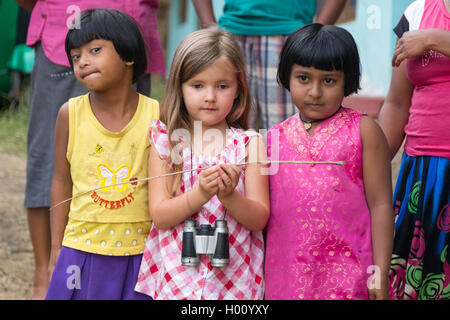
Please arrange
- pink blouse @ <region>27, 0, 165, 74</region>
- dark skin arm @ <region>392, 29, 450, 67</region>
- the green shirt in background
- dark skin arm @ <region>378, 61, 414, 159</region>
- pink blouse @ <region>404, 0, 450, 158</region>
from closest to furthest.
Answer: dark skin arm @ <region>392, 29, 450, 67</region> < pink blouse @ <region>404, 0, 450, 158</region> < dark skin arm @ <region>378, 61, 414, 159</region> < pink blouse @ <region>27, 0, 165, 74</region> < the green shirt in background

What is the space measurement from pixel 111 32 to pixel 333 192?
2.98 feet

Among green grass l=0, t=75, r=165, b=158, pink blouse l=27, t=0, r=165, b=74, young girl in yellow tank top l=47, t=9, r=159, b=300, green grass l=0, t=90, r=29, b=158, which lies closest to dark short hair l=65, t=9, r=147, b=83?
young girl in yellow tank top l=47, t=9, r=159, b=300

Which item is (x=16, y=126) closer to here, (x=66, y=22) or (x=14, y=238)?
(x=14, y=238)

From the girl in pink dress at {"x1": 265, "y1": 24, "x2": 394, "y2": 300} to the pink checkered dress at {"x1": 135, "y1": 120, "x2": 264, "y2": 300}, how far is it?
0.36 ft

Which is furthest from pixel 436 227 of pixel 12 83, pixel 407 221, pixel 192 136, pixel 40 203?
pixel 12 83

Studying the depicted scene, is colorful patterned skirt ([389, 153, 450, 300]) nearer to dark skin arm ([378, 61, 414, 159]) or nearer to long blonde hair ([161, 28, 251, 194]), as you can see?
dark skin arm ([378, 61, 414, 159])

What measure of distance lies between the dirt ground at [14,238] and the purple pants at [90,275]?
46.4 inches

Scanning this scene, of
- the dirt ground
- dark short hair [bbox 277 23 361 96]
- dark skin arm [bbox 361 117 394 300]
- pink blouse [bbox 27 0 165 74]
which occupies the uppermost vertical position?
pink blouse [bbox 27 0 165 74]

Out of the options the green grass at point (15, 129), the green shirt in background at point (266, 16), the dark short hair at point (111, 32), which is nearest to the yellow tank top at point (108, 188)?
the dark short hair at point (111, 32)

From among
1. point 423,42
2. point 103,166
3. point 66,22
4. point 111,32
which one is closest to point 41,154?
point 66,22

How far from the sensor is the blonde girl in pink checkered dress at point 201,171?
203cm

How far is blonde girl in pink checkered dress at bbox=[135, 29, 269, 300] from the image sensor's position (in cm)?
203

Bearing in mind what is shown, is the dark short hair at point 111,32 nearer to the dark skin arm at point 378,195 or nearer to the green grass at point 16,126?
the dark skin arm at point 378,195
